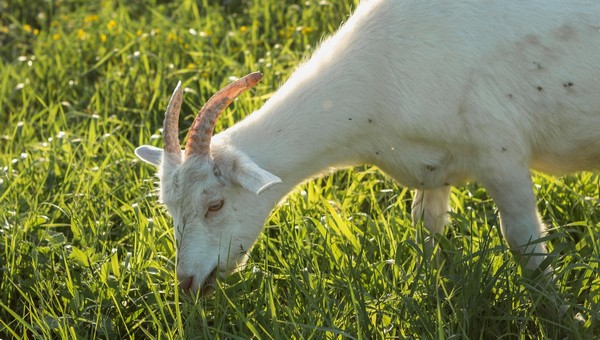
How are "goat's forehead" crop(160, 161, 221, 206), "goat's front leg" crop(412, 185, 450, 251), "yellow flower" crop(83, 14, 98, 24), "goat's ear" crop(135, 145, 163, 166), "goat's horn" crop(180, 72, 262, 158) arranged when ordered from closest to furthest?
"goat's horn" crop(180, 72, 262, 158), "goat's forehead" crop(160, 161, 221, 206), "goat's ear" crop(135, 145, 163, 166), "goat's front leg" crop(412, 185, 450, 251), "yellow flower" crop(83, 14, 98, 24)

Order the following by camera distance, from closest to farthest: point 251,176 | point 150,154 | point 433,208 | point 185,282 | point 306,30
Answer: point 251,176 → point 185,282 → point 150,154 → point 433,208 → point 306,30

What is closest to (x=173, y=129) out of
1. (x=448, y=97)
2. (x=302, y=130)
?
(x=302, y=130)

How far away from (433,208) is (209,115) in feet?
4.18

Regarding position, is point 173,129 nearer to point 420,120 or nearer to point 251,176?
point 251,176

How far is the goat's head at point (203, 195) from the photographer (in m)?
4.35

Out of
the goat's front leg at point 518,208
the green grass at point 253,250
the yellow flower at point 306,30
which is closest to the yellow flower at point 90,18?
the green grass at point 253,250

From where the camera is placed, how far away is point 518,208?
14.7ft

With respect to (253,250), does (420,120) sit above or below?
above

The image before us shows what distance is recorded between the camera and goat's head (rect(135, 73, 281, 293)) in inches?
171

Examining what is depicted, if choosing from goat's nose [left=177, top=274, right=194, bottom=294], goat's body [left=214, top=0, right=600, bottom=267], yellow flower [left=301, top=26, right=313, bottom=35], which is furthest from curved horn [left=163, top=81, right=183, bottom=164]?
yellow flower [left=301, top=26, right=313, bottom=35]

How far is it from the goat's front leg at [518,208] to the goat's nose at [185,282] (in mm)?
1284

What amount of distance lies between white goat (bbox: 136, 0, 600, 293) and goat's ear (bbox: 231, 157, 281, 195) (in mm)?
13

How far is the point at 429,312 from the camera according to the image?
4.00 metres

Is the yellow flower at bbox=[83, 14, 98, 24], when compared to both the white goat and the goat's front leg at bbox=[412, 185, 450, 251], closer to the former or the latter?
the white goat
